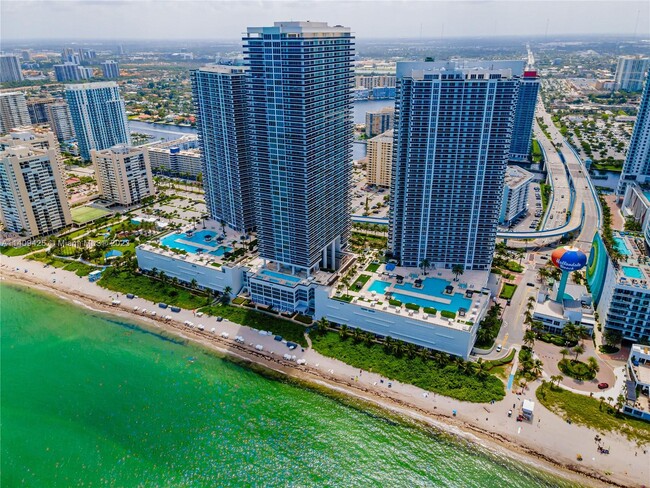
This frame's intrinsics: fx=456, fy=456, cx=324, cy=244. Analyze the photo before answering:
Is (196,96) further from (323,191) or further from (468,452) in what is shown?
(468,452)

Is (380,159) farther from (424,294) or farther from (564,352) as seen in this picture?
(564,352)

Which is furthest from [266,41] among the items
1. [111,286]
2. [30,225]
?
[30,225]

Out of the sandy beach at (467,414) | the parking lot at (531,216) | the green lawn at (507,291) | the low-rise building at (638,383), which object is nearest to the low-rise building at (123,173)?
the sandy beach at (467,414)

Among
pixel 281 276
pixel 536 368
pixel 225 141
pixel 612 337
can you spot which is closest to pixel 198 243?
pixel 225 141

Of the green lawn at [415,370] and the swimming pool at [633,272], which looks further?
the swimming pool at [633,272]

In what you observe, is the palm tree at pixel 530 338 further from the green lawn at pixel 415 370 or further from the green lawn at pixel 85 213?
the green lawn at pixel 85 213

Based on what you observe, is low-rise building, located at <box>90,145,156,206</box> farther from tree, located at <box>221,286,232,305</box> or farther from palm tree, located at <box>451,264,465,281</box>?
palm tree, located at <box>451,264,465,281</box>
